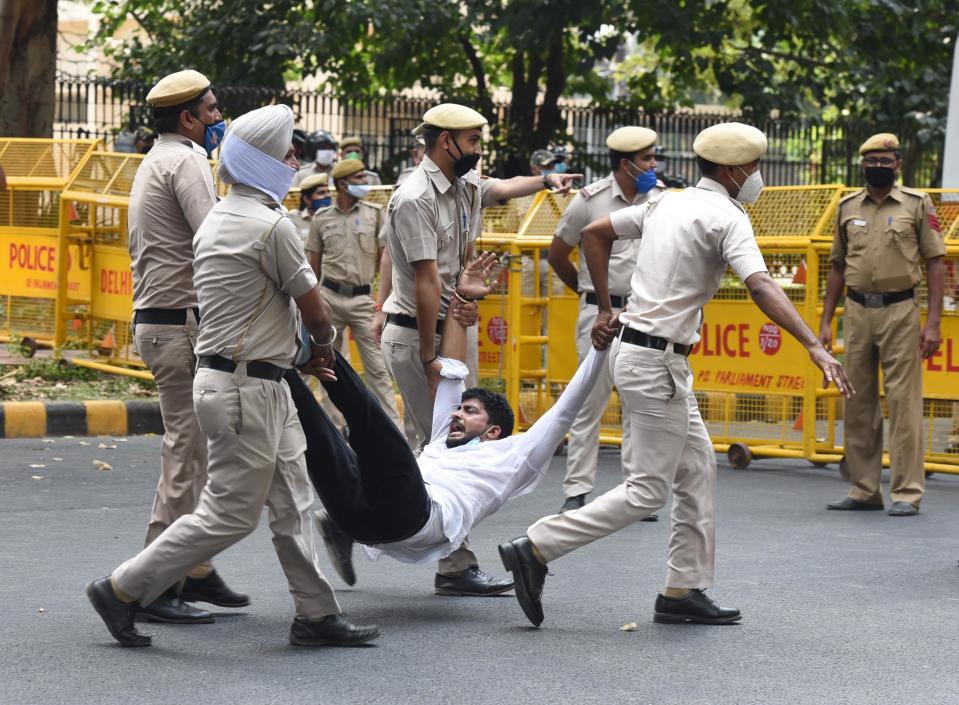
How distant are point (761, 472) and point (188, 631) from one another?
18.3 ft

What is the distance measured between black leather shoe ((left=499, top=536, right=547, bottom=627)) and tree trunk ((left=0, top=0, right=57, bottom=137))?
35.1 feet

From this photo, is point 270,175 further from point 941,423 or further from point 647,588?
point 941,423

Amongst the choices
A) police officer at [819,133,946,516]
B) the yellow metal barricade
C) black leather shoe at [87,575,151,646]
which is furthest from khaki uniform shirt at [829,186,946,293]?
the yellow metal barricade

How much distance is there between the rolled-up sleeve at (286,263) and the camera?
5027 millimetres

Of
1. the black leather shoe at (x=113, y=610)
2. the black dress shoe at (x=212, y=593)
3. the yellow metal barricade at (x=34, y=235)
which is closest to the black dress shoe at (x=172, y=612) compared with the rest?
the black dress shoe at (x=212, y=593)

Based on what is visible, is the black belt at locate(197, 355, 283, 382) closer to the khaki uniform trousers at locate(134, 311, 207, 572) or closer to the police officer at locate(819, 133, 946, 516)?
the khaki uniform trousers at locate(134, 311, 207, 572)

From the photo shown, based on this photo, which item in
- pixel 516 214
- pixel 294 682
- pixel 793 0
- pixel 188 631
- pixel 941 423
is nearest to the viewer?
pixel 294 682

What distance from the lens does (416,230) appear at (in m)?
6.31

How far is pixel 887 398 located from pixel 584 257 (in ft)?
6.54

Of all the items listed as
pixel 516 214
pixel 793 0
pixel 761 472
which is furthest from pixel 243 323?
pixel 793 0

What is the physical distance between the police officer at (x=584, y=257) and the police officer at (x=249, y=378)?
3.17 m

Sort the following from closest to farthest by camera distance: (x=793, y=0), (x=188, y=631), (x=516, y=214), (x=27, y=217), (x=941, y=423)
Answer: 1. (x=188, y=631)
2. (x=941, y=423)
3. (x=516, y=214)
4. (x=27, y=217)
5. (x=793, y=0)

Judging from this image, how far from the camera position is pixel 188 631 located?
5.58 metres

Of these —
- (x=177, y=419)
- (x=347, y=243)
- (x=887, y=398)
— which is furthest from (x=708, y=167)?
(x=347, y=243)
